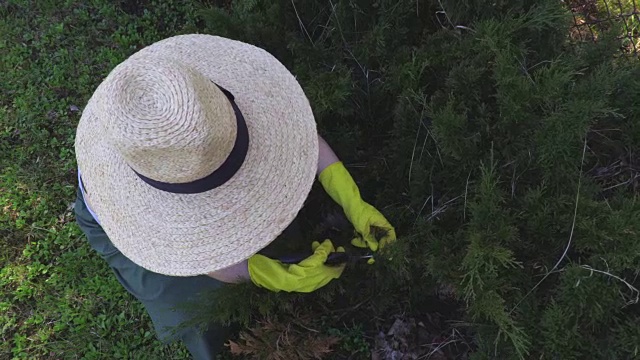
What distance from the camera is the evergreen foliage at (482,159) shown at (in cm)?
175

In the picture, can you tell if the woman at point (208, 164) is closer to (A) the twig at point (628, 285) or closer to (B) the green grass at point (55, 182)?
(A) the twig at point (628, 285)

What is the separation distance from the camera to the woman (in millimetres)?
1464

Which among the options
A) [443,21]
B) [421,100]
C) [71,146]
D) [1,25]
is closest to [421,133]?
[421,100]

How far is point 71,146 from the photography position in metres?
3.27

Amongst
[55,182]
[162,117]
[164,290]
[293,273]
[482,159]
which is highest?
[162,117]

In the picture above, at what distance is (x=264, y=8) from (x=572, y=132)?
157 centimetres

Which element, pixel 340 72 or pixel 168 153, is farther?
pixel 340 72

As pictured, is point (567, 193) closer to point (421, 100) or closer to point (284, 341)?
point (421, 100)

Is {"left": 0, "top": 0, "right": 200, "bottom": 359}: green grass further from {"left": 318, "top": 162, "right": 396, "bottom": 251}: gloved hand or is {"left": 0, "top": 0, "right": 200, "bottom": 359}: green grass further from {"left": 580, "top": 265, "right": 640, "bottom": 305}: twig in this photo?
{"left": 580, "top": 265, "right": 640, "bottom": 305}: twig

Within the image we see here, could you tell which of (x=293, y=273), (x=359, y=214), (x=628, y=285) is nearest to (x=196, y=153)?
(x=293, y=273)

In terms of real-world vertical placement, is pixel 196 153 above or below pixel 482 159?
above

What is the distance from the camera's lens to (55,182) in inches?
126

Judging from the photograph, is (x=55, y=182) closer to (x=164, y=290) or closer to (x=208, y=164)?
(x=164, y=290)

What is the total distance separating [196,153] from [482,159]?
1.10 metres
